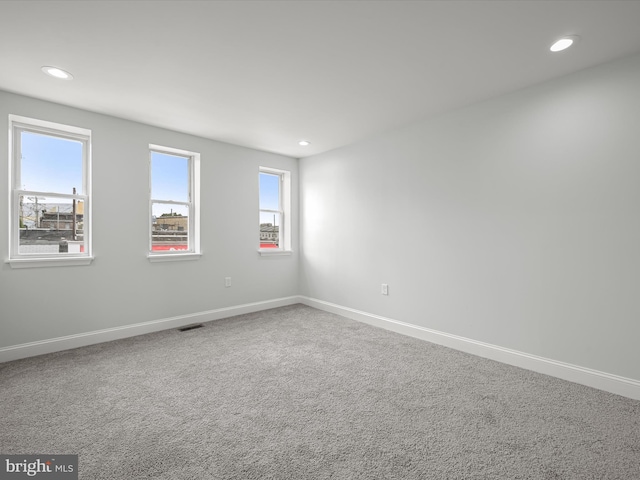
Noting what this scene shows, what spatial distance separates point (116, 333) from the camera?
3418 millimetres

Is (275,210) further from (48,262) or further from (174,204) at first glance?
(48,262)

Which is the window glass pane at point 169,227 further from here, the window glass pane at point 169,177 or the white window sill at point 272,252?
the white window sill at point 272,252

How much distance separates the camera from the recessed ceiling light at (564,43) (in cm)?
202

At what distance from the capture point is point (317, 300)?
4.85m

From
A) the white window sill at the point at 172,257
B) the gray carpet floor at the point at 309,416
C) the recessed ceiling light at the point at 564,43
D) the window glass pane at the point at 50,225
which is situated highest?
the recessed ceiling light at the point at 564,43

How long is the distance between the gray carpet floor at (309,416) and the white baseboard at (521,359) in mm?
92

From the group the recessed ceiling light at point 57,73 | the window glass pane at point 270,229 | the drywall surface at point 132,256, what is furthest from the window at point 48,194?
the window glass pane at point 270,229

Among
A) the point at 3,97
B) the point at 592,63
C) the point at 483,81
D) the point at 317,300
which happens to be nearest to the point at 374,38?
the point at 483,81

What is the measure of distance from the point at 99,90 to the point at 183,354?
253 cm

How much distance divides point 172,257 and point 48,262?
3.76 ft

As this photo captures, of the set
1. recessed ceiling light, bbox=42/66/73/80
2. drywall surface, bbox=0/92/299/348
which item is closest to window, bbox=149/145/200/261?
drywall surface, bbox=0/92/299/348

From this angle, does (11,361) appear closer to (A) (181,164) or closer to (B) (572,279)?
(A) (181,164)

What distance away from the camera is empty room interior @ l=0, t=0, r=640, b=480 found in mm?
1775

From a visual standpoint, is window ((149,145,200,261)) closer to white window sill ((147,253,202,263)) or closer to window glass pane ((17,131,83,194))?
white window sill ((147,253,202,263))
